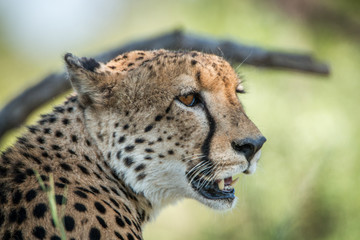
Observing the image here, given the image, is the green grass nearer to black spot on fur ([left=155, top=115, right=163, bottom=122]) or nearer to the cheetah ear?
the cheetah ear

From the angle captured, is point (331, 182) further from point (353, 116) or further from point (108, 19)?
point (108, 19)

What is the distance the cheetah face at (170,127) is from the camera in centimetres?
301

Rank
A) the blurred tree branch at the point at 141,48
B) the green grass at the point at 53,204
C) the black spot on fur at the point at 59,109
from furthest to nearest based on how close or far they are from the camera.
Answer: the blurred tree branch at the point at 141,48, the black spot on fur at the point at 59,109, the green grass at the point at 53,204

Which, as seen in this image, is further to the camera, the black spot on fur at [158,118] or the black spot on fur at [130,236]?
the black spot on fur at [158,118]

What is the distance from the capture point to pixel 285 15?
383 inches

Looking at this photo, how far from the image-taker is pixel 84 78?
3.06 meters

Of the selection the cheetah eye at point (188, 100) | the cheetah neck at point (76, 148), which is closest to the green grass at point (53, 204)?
the cheetah neck at point (76, 148)

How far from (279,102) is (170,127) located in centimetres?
538

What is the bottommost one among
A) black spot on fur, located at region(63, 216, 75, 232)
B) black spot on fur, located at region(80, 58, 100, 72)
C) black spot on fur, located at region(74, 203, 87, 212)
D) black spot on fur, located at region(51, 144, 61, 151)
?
black spot on fur, located at region(63, 216, 75, 232)

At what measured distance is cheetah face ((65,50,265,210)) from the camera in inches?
119

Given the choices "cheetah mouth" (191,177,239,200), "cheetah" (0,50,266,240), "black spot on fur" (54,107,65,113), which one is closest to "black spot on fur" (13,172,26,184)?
"cheetah" (0,50,266,240)

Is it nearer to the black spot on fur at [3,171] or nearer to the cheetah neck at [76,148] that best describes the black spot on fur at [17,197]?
the black spot on fur at [3,171]

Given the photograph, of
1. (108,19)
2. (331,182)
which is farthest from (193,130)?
(108,19)

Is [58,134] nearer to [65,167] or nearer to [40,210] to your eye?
[65,167]
